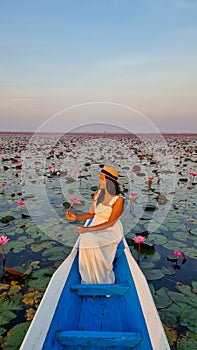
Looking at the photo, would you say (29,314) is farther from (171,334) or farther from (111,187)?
(111,187)

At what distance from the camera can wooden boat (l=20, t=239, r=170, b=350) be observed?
6.09 ft

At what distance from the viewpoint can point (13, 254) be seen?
163 inches

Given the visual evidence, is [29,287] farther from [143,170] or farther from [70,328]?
[143,170]

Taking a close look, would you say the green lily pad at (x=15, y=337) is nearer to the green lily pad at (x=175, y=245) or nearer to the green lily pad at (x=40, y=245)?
the green lily pad at (x=40, y=245)

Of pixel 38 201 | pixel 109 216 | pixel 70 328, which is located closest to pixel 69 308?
pixel 70 328

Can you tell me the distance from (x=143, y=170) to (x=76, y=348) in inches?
398

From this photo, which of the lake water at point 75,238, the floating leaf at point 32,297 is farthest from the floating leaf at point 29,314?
the floating leaf at point 32,297

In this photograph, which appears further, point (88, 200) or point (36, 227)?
point (88, 200)

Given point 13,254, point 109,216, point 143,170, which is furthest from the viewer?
point 143,170

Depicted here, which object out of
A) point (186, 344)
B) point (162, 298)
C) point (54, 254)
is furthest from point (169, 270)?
point (54, 254)

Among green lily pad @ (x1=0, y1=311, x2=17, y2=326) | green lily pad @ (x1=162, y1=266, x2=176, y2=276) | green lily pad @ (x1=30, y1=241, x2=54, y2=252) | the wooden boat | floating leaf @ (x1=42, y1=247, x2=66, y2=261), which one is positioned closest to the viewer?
the wooden boat

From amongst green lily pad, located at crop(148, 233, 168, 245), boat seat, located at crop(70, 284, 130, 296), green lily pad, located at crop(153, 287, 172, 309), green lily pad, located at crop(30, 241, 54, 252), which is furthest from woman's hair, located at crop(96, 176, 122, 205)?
green lily pad, located at crop(148, 233, 168, 245)

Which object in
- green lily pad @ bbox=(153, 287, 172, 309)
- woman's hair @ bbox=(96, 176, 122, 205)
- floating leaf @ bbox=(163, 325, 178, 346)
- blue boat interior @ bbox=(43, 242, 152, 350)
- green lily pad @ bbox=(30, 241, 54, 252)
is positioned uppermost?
woman's hair @ bbox=(96, 176, 122, 205)

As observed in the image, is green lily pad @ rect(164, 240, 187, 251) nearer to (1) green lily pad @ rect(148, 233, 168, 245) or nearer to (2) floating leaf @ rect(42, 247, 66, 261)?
(1) green lily pad @ rect(148, 233, 168, 245)
